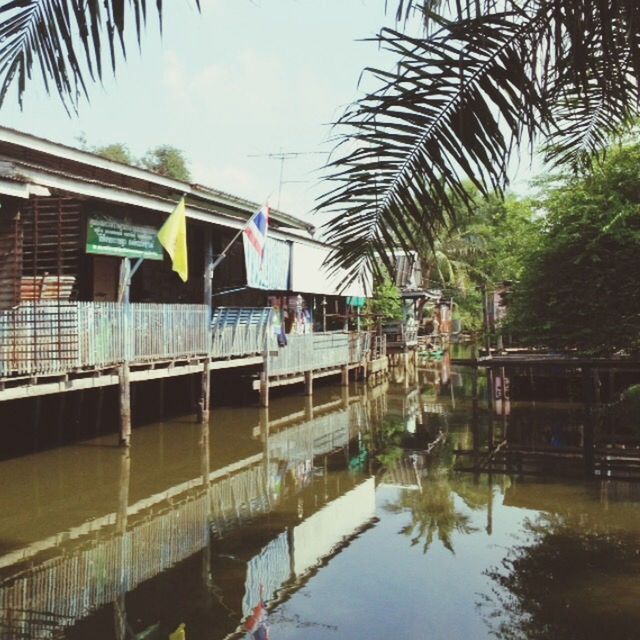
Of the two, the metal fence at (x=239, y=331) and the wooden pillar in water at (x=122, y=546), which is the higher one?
the metal fence at (x=239, y=331)

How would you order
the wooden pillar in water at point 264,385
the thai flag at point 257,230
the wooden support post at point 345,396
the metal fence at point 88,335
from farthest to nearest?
the wooden support post at point 345,396
the wooden pillar in water at point 264,385
the thai flag at point 257,230
the metal fence at point 88,335

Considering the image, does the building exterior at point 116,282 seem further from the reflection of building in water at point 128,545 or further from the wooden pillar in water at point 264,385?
the reflection of building in water at point 128,545

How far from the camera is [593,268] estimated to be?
12367mm

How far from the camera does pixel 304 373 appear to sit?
19.4m

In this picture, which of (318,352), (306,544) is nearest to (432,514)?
(306,544)

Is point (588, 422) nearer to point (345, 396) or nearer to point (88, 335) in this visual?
point (88, 335)

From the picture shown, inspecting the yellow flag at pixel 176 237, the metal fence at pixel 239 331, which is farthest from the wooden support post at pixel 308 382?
the yellow flag at pixel 176 237

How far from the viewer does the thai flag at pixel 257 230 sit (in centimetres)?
1296

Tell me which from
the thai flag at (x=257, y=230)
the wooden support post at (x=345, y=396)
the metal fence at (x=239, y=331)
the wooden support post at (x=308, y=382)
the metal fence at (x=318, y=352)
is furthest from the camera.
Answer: the wooden support post at (x=308, y=382)

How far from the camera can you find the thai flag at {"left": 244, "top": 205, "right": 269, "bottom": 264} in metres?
13.0

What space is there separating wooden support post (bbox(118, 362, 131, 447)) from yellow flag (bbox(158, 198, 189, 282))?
1.78 m

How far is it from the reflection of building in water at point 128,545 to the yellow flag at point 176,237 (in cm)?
321

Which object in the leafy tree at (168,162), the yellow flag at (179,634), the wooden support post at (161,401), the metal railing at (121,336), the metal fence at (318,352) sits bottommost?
the yellow flag at (179,634)

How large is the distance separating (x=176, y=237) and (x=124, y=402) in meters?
2.80
